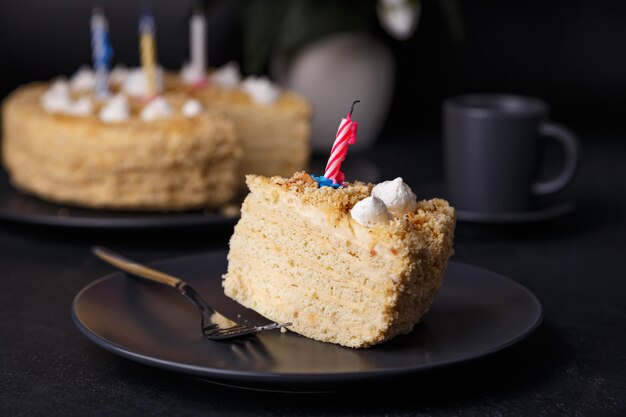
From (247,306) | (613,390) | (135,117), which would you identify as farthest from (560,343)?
(135,117)

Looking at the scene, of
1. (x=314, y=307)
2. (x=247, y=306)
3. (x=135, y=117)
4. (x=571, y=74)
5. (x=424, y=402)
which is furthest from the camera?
(x=571, y=74)

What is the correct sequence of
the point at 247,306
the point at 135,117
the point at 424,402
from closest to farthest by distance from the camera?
the point at 424,402, the point at 247,306, the point at 135,117

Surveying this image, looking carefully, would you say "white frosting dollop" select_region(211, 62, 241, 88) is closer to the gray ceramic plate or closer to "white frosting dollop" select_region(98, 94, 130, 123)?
"white frosting dollop" select_region(98, 94, 130, 123)

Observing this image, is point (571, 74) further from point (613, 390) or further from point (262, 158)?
point (613, 390)

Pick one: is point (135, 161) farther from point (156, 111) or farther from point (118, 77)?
point (118, 77)

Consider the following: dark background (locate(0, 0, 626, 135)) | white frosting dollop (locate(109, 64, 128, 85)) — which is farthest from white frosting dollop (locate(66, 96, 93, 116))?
dark background (locate(0, 0, 626, 135))

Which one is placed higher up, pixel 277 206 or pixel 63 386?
pixel 277 206

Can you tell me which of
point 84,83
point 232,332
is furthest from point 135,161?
point 232,332
